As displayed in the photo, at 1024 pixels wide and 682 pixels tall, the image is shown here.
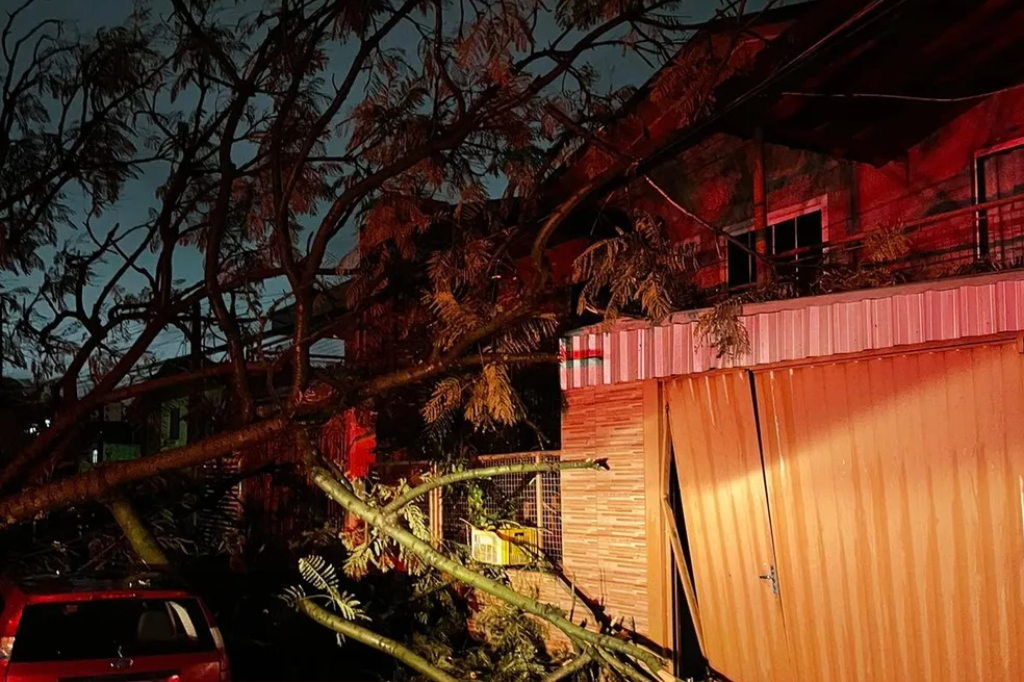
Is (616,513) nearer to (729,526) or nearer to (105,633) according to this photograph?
(729,526)

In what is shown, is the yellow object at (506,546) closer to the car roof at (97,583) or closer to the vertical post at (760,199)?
the car roof at (97,583)

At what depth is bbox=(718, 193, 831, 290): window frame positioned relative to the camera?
10.4 meters

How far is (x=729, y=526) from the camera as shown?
25.5ft

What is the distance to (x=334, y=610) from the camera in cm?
1047

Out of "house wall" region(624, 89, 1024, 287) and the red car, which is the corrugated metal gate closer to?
"house wall" region(624, 89, 1024, 287)

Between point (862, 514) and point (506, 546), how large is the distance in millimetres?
4245

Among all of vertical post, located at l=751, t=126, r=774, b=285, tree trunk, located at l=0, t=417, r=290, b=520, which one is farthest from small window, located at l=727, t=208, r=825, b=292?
tree trunk, located at l=0, t=417, r=290, b=520

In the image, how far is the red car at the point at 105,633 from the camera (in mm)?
6473

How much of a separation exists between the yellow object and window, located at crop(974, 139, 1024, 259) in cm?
524

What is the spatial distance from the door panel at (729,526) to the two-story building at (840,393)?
0.07 feet

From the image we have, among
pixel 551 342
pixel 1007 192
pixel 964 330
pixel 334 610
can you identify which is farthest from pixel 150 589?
pixel 1007 192

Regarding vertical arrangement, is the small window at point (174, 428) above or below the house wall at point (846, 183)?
below

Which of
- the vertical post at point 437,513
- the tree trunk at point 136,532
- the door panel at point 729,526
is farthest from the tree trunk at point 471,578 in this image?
the tree trunk at point 136,532

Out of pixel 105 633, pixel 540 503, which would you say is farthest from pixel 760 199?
pixel 105 633
